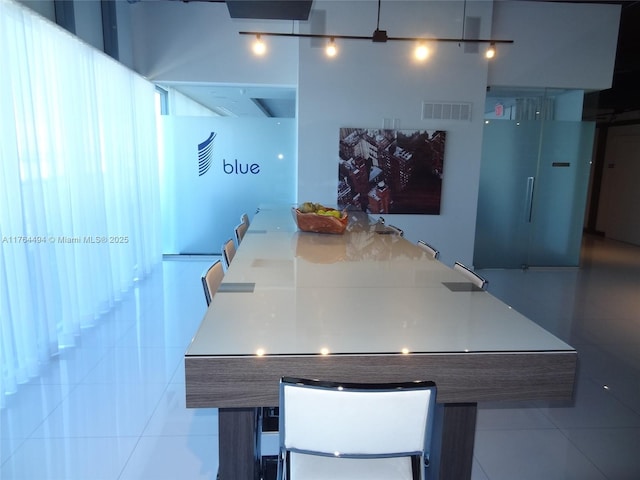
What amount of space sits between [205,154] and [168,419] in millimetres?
4410

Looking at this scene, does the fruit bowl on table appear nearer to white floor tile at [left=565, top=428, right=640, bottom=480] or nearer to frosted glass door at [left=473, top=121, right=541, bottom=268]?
white floor tile at [left=565, top=428, right=640, bottom=480]

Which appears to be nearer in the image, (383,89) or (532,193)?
(383,89)

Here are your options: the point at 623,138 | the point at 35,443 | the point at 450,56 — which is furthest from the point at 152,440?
the point at 623,138

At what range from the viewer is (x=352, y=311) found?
70.9 inches

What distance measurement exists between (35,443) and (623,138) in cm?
1033

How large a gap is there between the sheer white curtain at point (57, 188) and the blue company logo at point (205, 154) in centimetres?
135

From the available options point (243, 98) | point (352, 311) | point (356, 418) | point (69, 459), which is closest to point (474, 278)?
point (352, 311)

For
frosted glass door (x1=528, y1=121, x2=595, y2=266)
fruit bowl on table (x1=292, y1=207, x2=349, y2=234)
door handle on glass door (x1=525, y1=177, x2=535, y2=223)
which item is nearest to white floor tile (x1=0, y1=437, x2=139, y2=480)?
fruit bowl on table (x1=292, y1=207, x2=349, y2=234)

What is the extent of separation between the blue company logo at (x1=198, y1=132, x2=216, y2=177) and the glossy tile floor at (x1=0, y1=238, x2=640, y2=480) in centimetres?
270

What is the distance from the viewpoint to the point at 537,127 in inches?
239

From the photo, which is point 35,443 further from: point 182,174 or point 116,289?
point 182,174

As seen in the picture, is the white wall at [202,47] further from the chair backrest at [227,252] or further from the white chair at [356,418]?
the white chair at [356,418]

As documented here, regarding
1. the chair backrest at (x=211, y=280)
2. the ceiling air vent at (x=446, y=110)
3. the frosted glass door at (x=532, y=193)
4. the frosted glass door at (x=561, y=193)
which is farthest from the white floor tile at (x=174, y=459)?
the frosted glass door at (x=561, y=193)

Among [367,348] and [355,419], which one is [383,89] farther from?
[355,419]
